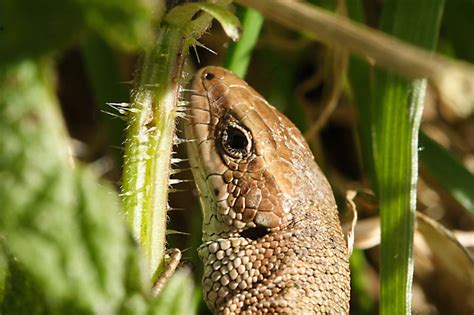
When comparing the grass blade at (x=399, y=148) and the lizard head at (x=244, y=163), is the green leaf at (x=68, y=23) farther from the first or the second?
the grass blade at (x=399, y=148)

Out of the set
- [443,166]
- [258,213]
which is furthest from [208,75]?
[443,166]

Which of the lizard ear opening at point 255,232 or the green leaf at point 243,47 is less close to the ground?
the green leaf at point 243,47

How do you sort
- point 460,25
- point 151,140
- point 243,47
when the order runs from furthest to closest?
point 460,25, point 243,47, point 151,140

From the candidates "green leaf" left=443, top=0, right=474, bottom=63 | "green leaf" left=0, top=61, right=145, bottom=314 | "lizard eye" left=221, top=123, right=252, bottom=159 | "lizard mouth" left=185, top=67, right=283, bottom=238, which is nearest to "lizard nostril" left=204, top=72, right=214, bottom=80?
"lizard mouth" left=185, top=67, right=283, bottom=238

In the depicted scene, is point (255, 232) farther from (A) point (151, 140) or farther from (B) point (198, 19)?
(B) point (198, 19)

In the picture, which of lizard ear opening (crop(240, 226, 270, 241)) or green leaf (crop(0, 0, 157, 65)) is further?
lizard ear opening (crop(240, 226, 270, 241))

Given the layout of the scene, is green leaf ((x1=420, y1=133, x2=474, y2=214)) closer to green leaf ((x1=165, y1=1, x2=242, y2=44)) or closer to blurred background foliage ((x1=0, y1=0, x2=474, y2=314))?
blurred background foliage ((x1=0, y1=0, x2=474, y2=314))

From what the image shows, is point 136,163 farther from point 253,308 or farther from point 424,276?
point 424,276

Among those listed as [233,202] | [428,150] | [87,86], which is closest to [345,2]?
[428,150]

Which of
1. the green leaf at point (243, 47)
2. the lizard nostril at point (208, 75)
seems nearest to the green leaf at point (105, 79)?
the green leaf at point (243, 47)
